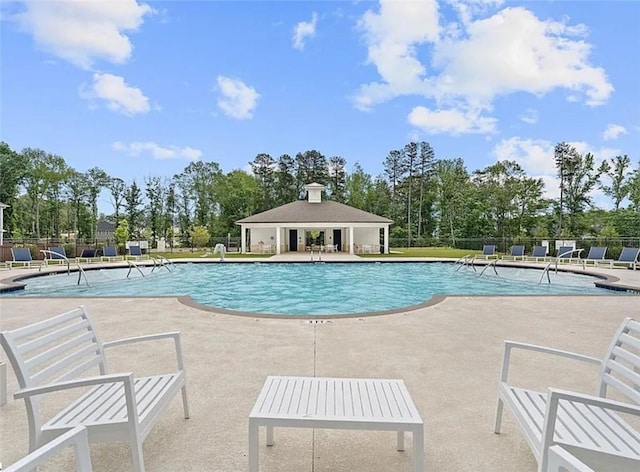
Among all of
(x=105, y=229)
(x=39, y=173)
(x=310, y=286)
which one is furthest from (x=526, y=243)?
(x=105, y=229)

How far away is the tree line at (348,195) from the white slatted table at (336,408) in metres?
32.7

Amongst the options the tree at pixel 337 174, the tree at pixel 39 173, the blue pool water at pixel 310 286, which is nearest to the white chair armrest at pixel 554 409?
the blue pool water at pixel 310 286

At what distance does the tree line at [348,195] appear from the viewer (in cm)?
3466

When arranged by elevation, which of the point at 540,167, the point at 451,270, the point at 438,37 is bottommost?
the point at 451,270

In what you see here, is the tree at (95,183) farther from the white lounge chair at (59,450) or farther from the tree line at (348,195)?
the white lounge chair at (59,450)

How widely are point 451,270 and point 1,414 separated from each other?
16.9 metres

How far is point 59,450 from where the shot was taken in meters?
1.32

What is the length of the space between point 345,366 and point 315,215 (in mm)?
25038

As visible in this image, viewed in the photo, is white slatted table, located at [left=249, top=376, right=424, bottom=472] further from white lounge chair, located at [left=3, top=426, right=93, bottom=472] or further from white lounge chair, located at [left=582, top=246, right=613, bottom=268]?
white lounge chair, located at [left=582, top=246, right=613, bottom=268]

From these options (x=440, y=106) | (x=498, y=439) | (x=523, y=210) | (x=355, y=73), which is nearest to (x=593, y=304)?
(x=498, y=439)

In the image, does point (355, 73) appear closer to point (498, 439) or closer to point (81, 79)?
point (81, 79)

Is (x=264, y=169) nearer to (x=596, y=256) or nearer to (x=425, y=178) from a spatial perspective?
(x=425, y=178)

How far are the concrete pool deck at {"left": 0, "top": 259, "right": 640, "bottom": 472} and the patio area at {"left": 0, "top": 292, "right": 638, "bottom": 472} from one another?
0.04 ft

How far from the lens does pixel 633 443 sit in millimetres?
1893
